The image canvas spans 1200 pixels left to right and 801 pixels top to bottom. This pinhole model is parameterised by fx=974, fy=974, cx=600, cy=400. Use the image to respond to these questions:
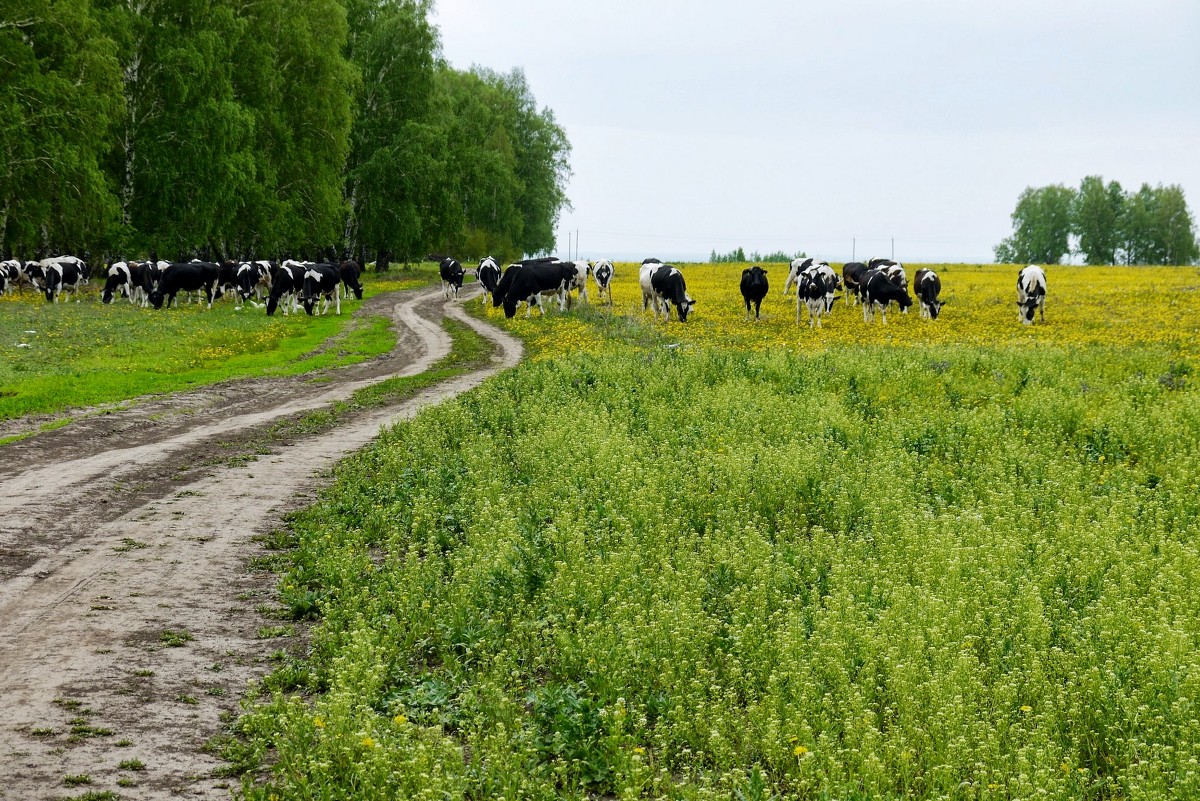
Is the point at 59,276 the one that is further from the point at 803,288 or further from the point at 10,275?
the point at 803,288

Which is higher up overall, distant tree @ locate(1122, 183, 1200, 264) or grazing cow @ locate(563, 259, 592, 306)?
distant tree @ locate(1122, 183, 1200, 264)

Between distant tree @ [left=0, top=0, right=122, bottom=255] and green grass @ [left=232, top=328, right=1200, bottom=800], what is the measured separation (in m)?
33.9

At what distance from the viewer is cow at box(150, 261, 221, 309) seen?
42.2 meters

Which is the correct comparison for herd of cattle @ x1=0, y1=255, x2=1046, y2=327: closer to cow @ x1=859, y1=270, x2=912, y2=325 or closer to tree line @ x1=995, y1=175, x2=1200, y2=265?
cow @ x1=859, y1=270, x2=912, y2=325

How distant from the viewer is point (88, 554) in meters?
10.2

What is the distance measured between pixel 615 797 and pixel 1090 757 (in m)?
3.00

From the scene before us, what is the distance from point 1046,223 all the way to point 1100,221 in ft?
24.0

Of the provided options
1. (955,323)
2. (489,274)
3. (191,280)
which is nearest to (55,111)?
(191,280)

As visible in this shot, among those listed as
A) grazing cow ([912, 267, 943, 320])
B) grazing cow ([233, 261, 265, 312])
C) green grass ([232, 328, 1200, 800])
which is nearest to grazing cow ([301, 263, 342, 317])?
grazing cow ([233, 261, 265, 312])

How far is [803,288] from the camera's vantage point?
115 feet

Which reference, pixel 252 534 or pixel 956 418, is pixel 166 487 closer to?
pixel 252 534

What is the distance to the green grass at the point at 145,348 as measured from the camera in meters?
21.3

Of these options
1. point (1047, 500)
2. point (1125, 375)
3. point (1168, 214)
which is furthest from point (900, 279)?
point (1168, 214)

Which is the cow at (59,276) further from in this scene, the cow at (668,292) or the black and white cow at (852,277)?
the black and white cow at (852,277)
